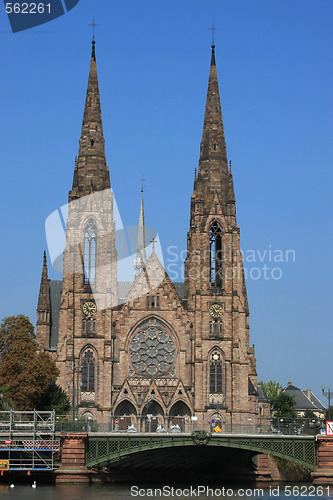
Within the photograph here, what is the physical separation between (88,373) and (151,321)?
23.5 feet

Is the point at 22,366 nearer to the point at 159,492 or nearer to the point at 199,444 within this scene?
the point at 199,444

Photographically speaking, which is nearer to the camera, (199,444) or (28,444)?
(199,444)

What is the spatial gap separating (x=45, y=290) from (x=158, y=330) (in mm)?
10901

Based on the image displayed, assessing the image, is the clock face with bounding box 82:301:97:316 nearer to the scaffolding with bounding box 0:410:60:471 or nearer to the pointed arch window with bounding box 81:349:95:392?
the pointed arch window with bounding box 81:349:95:392

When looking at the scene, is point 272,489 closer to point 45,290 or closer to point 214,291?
point 214,291

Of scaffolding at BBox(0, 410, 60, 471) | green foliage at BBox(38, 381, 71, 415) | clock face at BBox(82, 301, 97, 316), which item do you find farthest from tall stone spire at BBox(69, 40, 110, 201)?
scaffolding at BBox(0, 410, 60, 471)

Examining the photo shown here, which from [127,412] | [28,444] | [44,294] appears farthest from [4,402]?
[44,294]

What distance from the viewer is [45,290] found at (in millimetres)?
99688

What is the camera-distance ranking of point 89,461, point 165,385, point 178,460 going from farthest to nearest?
1. point 165,385
2. point 178,460
3. point 89,461

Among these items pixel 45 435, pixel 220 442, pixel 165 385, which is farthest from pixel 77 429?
pixel 165 385

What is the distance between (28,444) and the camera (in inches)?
2704

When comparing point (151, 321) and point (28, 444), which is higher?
point (151, 321)

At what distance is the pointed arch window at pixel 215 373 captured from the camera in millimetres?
94438

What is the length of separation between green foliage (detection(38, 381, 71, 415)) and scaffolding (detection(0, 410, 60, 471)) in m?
15.3
